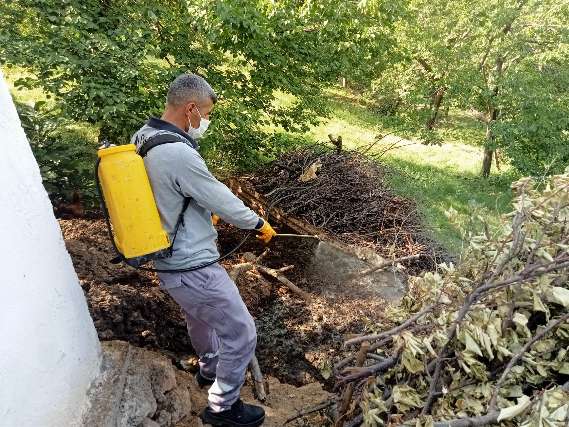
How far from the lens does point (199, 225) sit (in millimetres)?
2695

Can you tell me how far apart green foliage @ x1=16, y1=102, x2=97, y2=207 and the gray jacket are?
2420 millimetres

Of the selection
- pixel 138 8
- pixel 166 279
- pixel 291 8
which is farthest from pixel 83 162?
pixel 291 8

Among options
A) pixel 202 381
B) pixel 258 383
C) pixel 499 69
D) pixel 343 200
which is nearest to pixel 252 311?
pixel 258 383

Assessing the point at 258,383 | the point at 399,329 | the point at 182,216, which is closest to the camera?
the point at 399,329

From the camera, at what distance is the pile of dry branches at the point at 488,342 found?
2088mm

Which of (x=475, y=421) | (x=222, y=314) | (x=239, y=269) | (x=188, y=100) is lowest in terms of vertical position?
(x=239, y=269)

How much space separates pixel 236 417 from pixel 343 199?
3.77 m

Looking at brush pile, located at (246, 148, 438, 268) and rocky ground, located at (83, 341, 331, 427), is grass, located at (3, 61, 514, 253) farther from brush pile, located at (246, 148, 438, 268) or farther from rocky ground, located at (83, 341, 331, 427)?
rocky ground, located at (83, 341, 331, 427)

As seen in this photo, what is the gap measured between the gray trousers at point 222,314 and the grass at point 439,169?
1409 mm

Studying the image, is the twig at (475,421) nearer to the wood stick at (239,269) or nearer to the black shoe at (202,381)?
the black shoe at (202,381)

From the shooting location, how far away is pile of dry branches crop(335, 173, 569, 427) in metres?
2.09

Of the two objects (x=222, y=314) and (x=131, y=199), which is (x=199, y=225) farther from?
(x=222, y=314)

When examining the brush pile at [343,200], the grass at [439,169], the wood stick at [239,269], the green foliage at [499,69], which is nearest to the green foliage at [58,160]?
the wood stick at [239,269]

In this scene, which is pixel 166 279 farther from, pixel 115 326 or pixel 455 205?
pixel 455 205
